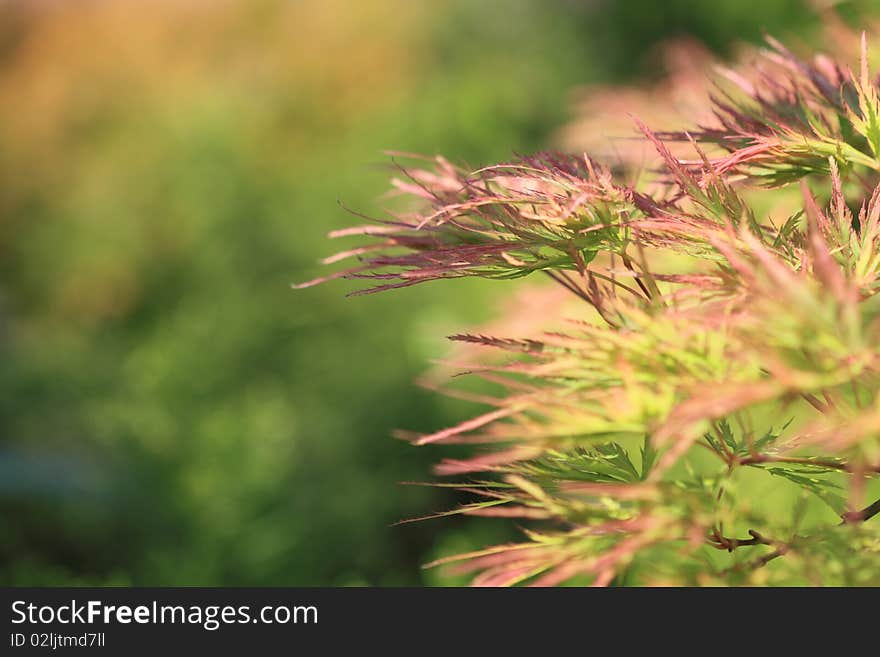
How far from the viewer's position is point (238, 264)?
3.47 m

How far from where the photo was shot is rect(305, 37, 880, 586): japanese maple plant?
0.52 metres

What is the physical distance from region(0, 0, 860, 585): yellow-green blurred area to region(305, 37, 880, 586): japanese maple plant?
0.56 ft

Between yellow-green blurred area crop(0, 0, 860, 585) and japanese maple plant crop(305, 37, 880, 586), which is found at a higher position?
yellow-green blurred area crop(0, 0, 860, 585)

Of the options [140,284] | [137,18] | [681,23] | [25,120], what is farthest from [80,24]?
[681,23]

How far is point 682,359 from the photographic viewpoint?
56 centimetres

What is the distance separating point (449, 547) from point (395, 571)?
0.55 meters

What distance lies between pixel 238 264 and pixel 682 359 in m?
3.09

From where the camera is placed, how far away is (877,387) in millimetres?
538

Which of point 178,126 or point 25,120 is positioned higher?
point 25,120

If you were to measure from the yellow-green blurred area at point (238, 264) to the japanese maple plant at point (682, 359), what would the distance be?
171mm

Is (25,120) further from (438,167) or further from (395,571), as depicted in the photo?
(438,167)

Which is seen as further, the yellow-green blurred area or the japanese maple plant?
the yellow-green blurred area

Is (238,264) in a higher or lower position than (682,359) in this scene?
higher

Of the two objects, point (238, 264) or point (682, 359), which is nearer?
point (682, 359)
